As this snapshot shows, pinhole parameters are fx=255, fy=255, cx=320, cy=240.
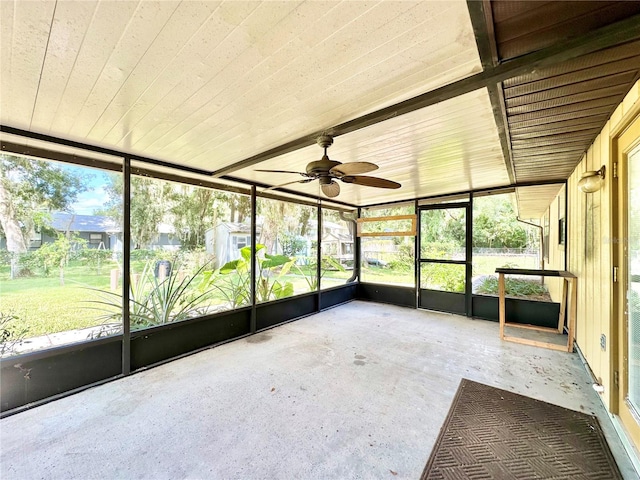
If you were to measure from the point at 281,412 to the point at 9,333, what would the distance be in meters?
2.59

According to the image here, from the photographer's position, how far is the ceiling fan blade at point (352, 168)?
7.03 feet

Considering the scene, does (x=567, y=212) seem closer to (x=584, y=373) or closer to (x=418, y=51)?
(x=584, y=373)

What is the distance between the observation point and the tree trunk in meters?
2.29

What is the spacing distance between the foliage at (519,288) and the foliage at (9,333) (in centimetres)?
654

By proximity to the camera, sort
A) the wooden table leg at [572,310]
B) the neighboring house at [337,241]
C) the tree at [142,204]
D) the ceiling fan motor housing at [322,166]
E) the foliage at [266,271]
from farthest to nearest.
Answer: the neighboring house at [337,241] → the foliage at [266,271] → the wooden table leg at [572,310] → the tree at [142,204] → the ceiling fan motor housing at [322,166]

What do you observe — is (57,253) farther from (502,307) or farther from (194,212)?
(502,307)

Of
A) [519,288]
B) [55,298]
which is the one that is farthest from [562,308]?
[55,298]

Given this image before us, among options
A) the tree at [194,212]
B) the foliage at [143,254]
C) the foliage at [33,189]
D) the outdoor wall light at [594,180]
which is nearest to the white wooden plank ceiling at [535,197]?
the outdoor wall light at [594,180]

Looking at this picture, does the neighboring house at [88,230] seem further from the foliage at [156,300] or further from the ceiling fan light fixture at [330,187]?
the ceiling fan light fixture at [330,187]

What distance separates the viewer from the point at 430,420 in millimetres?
2125

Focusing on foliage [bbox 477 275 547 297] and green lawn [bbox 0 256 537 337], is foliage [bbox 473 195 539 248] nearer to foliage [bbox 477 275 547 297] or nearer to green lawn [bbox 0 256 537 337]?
foliage [bbox 477 275 547 297]

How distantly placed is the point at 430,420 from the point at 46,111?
3.92 metres

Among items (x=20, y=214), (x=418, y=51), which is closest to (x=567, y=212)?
(x=418, y=51)

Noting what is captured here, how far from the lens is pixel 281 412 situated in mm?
2219
